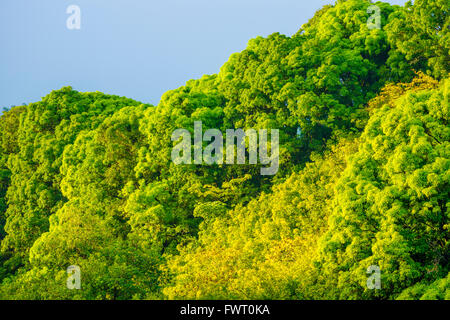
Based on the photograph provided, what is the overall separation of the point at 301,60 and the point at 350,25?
4344mm

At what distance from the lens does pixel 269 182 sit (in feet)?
105

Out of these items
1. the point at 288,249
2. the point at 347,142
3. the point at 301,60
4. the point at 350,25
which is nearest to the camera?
the point at 288,249

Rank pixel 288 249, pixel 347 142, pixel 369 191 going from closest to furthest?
pixel 369 191, pixel 288 249, pixel 347 142

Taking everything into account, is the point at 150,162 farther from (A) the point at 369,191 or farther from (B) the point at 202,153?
(A) the point at 369,191

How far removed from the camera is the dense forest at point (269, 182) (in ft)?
62.7

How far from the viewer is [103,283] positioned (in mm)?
22906

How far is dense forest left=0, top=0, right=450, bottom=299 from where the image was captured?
1911 centimetres

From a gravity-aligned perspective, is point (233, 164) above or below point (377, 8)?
below

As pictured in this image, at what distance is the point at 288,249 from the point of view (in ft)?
74.4

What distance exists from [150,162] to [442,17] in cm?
1660

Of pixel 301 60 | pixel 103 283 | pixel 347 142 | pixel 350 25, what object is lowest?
pixel 103 283
